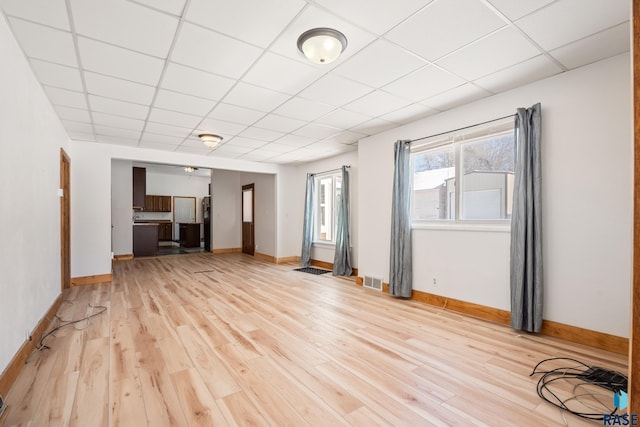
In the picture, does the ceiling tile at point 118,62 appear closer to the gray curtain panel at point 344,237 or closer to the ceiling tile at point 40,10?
the ceiling tile at point 40,10

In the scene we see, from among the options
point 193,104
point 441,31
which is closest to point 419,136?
point 441,31

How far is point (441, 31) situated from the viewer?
2162 mm

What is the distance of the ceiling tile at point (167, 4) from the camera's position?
6.05 ft

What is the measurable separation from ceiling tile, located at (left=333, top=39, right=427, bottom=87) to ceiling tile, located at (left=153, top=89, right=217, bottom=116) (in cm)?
167

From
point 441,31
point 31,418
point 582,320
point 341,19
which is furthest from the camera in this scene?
point 582,320

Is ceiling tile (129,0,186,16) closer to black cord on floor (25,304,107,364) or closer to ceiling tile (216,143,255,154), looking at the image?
black cord on floor (25,304,107,364)

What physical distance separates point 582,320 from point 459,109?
254 centimetres

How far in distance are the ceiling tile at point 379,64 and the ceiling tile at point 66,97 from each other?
284 cm

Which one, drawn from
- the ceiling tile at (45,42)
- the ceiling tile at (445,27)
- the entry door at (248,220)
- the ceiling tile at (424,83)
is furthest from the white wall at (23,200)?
the entry door at (248,220)

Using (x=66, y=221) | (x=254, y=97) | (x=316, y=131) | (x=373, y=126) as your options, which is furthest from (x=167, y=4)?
(x=66, y=221)

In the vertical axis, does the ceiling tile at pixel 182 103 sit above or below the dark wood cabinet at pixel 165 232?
above

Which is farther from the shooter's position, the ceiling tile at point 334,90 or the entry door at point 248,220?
the entry door at point 248,220

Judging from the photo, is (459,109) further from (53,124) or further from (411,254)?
(53,124)

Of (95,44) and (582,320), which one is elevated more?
(95,44)
